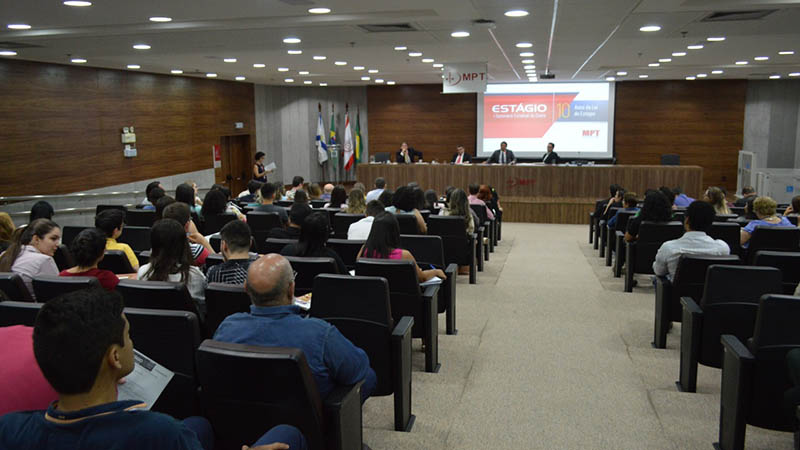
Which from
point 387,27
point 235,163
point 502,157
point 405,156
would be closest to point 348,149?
point 235,163

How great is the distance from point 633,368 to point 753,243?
2237mm

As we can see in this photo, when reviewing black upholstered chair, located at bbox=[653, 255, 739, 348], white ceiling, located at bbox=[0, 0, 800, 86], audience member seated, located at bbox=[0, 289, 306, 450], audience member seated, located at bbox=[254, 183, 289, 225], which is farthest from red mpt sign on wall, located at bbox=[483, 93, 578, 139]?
audience member seated, located at bbox=[0, 289, 306, 450]

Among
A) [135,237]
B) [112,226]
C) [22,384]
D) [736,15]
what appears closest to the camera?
[22,384]

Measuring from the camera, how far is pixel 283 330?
2.46m

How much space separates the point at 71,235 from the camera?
6.35m

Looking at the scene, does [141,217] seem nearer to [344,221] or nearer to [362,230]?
[344,221]

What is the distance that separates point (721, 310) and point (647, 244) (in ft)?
9.57

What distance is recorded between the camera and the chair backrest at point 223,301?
10.9 ft

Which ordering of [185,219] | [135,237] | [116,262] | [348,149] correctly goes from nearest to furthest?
[116,262] → [185,219] → [135,237] → [348,149]

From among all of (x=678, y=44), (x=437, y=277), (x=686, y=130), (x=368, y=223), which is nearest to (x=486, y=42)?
(x=678, y=44)

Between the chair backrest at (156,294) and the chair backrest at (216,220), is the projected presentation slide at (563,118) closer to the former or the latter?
the chair backrest at (216,220)

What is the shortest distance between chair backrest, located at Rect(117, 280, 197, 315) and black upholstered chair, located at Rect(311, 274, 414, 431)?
682 mm

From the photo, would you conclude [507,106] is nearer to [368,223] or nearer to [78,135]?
[78,135]

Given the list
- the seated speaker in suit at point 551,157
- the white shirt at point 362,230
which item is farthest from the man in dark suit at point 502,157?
the white shirt at point 362,230
